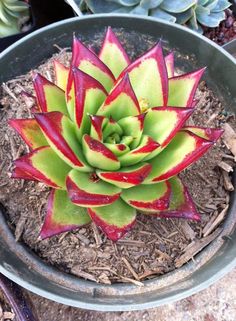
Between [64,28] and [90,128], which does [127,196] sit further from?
[64,28]

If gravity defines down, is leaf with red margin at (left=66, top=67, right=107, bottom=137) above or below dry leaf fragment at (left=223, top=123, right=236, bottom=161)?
above

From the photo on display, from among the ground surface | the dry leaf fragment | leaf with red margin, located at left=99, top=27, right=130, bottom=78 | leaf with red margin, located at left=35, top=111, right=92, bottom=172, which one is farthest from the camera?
the ground surface

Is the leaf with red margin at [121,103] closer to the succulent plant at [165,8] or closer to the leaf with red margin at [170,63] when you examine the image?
the leaf with red margin at [170,63]

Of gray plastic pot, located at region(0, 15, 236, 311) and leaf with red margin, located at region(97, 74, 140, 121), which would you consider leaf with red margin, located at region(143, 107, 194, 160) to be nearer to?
leaf with red margin, located at region(97, 74, 140, 121)

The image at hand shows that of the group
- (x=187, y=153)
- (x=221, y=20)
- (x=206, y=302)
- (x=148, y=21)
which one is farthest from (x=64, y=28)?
(x=206, y=302)

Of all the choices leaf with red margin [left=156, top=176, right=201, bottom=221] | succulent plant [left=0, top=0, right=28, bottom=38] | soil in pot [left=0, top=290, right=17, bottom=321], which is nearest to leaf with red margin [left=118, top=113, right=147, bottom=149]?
leaf with red margin [left=156, top=176, right=201, bottom=221]

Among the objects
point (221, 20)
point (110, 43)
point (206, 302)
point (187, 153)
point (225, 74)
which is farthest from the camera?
point (221, 20)

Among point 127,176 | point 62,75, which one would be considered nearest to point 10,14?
point 62,75

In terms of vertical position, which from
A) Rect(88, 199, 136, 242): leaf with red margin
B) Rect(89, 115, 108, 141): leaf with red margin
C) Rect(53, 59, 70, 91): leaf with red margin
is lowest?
Rect(88, 199, 136, 242): leaf with red margin

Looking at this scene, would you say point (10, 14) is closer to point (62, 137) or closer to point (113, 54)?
point (113, 54)
